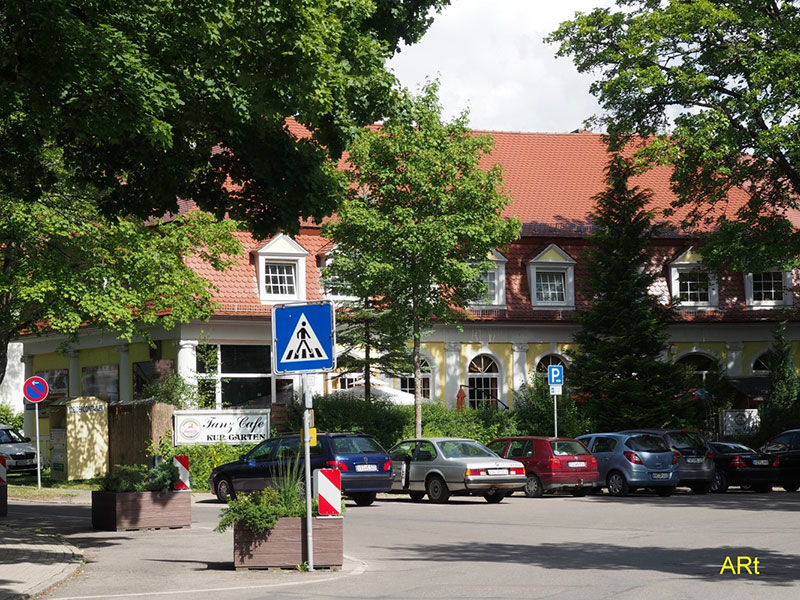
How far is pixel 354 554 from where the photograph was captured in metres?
15.9

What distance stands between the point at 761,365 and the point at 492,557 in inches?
1381

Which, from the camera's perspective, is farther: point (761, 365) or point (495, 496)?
point (761, 365)

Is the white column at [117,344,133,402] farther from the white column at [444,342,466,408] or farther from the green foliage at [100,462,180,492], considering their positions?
the green foliage at [100,462,180,492]

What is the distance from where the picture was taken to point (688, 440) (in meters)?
30.2

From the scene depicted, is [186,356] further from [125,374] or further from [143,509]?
[143,509]

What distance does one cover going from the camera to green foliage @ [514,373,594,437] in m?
37.6

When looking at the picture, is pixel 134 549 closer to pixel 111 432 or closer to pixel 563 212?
pixel 111 432

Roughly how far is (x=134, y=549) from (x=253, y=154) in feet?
19.0

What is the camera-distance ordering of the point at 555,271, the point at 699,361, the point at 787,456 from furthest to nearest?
the point at 699,361 → the point at 555,271 → the point at 787,456

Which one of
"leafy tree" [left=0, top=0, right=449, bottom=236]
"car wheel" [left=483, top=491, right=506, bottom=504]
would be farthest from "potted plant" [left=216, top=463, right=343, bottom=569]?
"car wheel" [left=483, top=491, right=506, bottom=504]

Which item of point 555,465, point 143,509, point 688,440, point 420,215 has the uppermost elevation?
point 420,215

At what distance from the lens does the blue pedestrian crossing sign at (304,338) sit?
547 inches

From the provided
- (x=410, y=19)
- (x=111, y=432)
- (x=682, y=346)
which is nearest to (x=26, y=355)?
(x=111, y=432)

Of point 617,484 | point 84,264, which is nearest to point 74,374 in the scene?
point 84,264
